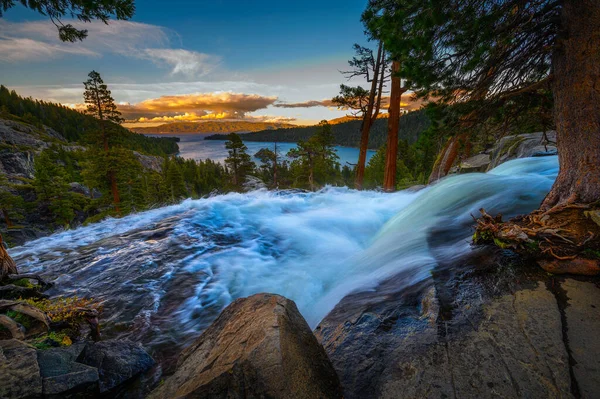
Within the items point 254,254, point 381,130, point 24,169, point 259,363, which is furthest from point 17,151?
point 381,130

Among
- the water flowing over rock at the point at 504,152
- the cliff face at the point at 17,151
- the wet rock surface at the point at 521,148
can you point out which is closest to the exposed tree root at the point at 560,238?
the water flowing over rock at the point at 504,152

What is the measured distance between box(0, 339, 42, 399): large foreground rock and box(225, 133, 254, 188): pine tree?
39.0m

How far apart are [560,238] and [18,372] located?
6.03 metres

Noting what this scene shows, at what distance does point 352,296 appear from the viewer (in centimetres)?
417

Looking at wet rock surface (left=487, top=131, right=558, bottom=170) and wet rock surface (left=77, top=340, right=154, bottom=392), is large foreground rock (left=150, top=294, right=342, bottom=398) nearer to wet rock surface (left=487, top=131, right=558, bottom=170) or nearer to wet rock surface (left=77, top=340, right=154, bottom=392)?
wet rock surface (left=77, top=340, right=154, bottom=392)

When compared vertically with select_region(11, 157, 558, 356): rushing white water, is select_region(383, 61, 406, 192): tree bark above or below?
above

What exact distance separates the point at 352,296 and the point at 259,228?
22.3 ft

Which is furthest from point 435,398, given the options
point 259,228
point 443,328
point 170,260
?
point 259,228

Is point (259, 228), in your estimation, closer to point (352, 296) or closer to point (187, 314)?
point (187, 314)

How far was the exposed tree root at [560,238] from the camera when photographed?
2.98 meters

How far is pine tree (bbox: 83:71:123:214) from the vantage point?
22.4m

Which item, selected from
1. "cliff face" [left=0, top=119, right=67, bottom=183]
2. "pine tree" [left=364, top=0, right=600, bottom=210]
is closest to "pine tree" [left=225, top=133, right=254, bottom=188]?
"pine tree" [left=364, top=0, right=600, bottom=210]

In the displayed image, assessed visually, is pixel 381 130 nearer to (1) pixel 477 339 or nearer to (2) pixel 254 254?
(2) pixel 254 254

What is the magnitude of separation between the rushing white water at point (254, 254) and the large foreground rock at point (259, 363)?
1725mm
